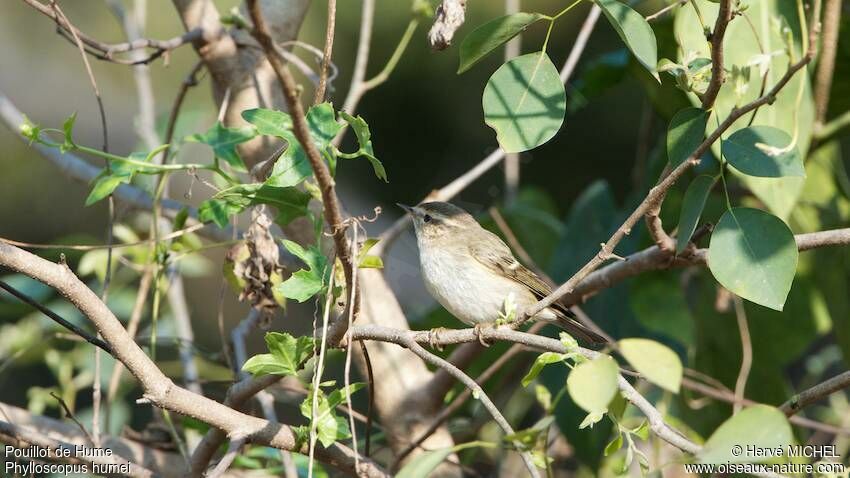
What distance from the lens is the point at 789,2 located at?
265cm

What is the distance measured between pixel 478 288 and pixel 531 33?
11.0 ft

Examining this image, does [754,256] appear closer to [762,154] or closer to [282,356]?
[762,154]

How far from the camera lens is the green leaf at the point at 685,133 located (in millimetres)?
1741

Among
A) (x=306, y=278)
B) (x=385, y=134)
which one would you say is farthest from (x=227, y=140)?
(x=385, y=134)

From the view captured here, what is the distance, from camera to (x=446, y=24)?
1.68 meters

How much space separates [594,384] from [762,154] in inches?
29.9

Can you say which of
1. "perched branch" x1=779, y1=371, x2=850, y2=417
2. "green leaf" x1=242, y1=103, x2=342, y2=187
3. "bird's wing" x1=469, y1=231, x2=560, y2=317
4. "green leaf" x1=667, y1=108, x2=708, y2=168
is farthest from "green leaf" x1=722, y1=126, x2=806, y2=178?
"bird's wing" x1=469, y1=231, x2=560, y2=317

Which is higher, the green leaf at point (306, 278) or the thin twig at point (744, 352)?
the green leaf at point (306, 278)

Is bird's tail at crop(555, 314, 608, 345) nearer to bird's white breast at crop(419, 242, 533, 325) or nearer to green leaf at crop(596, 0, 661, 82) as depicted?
bird's white breast at crop(419, 242, 533, 325)

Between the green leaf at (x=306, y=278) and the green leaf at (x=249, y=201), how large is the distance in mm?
171

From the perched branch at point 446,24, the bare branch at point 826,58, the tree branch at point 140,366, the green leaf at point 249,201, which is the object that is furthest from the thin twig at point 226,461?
the bare branch at point 826,58

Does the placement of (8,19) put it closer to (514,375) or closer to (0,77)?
(0,77)

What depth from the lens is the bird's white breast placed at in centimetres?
304

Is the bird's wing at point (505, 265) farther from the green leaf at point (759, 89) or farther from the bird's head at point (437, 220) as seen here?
the green leaf at point (759, 89)
